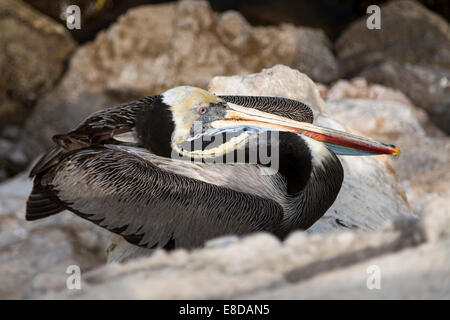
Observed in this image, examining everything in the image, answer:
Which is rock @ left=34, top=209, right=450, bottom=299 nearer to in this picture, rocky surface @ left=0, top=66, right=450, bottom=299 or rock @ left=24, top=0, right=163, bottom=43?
rocky surface @ left=0, top=66, right=450, bottom=299

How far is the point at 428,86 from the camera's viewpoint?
17.1ft

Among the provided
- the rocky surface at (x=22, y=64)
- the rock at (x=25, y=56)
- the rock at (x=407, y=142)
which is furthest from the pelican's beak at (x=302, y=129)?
the rock at (x=25, y=56)

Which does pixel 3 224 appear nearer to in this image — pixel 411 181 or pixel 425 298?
pixel 411 181

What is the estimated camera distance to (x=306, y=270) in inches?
50.5

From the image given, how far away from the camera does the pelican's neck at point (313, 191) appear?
2.12 m

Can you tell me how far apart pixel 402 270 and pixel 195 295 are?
1.64ft

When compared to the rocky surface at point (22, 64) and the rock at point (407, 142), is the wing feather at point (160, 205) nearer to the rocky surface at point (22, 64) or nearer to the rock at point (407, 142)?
the rock at point (407, 142)

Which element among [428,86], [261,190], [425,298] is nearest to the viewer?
[425,298]

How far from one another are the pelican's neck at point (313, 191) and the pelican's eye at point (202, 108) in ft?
1.18

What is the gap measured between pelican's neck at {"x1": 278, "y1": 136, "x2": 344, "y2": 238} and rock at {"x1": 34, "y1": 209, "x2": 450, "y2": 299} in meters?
0.77

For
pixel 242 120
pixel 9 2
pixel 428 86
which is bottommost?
pixel 428 86

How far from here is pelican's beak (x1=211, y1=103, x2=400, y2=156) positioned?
2258 mm

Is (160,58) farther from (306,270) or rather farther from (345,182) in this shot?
(306,270)
